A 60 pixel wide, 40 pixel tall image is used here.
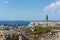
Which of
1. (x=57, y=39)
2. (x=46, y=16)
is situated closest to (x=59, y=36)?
(x=57, y=39)

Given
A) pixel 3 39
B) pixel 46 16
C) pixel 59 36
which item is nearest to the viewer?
pixel 3 39

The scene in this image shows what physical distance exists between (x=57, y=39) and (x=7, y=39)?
4.08m

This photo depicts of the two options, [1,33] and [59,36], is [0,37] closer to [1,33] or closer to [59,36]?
[1,33]

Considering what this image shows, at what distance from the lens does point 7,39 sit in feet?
25.2

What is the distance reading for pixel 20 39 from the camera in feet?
25.4

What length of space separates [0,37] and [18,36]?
0.75 metres

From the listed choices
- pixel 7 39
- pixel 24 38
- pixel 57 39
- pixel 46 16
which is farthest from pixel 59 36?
pixel 46 16

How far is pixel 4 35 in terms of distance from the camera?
7.57m

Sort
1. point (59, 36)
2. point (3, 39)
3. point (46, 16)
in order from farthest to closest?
1. point (46, 16)
2. point (59, 36)
3. point (3, 39)

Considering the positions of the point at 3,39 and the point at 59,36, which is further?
the point at 59,36

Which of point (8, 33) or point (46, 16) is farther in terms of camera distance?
point (46, 16)

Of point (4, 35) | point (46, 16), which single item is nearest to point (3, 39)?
point (4, 35)

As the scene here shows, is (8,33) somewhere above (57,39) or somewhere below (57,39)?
above

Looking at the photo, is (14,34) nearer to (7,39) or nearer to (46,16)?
(7,39)
